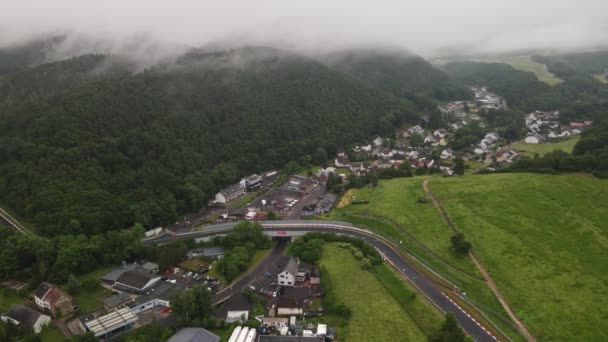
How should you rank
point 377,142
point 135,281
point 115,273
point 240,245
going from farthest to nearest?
point 377,142, point 240,245, point 115,273, point 135,281

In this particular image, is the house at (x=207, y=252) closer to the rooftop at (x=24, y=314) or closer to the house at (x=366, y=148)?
the rooftop at (x=24, y=314)

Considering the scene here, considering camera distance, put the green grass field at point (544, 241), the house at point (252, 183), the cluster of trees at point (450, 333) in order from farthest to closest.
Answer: the house at point (252, 183) < the green grass field at point (544, 241) < the cluster of trees at point (450, 333)

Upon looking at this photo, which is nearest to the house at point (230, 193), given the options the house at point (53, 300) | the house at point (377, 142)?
the house at point (53, 300)

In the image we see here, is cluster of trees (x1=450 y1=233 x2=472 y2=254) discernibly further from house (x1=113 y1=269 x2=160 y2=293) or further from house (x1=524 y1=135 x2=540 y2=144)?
house (x1=524 y1=135 x2=540 y2=144)

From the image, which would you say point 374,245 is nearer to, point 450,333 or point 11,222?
point 450,333

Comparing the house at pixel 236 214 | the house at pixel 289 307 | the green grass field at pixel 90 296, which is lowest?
the house at pixel 236 214

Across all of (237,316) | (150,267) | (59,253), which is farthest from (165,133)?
(237,316)

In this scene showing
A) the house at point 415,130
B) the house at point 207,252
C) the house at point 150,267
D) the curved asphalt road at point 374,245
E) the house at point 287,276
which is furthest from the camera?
the house at point 415,130
